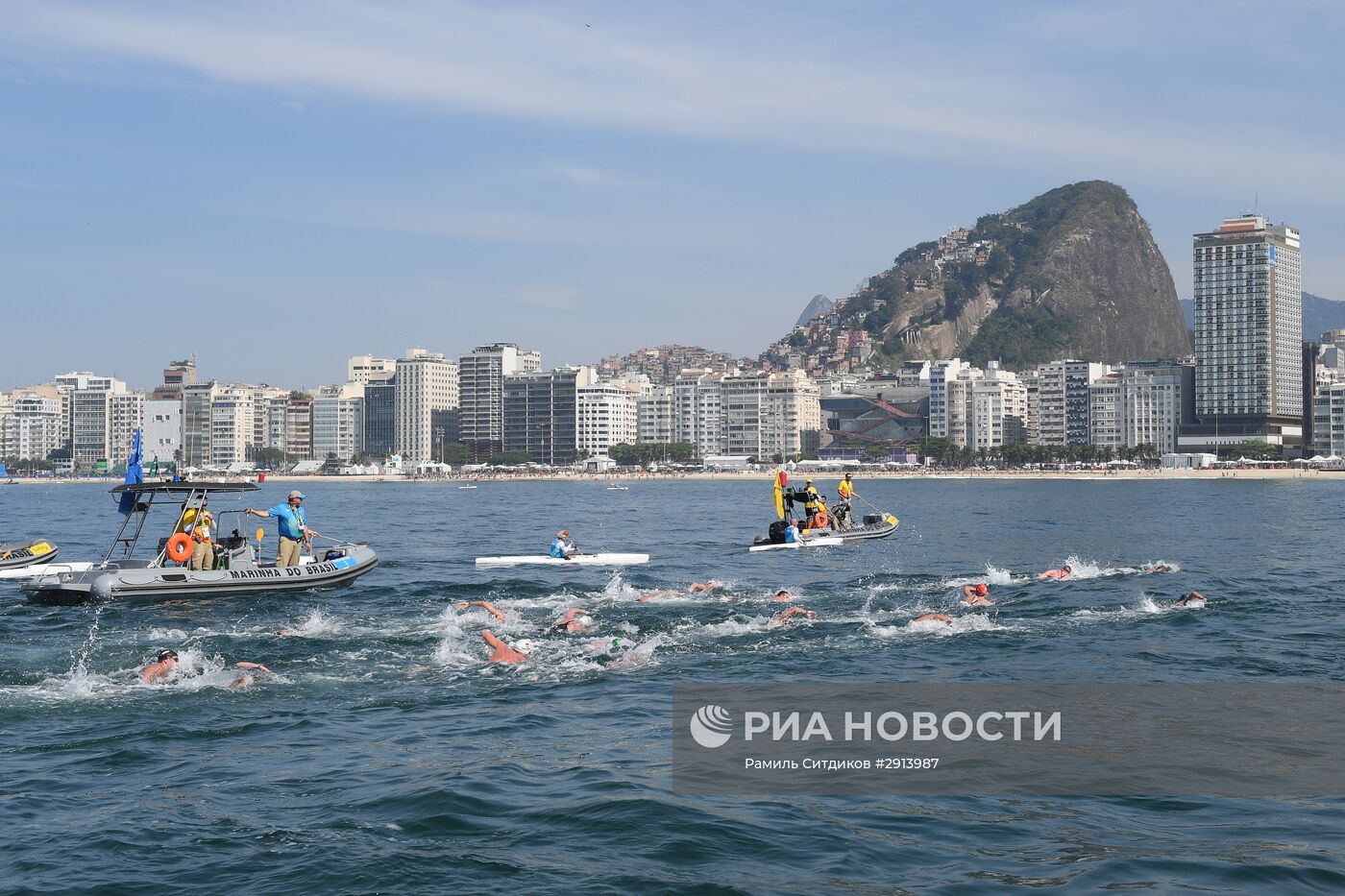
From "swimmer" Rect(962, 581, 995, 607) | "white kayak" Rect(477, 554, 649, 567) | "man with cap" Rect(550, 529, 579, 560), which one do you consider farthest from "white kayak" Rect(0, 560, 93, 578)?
"swimmer" Rect(962, 581, 995, 607)

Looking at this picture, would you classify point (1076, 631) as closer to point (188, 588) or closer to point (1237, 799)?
point (1237, 799)

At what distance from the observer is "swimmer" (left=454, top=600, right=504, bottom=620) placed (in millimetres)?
24109

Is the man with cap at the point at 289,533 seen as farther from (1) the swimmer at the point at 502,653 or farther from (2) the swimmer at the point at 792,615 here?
(2) the swimmer at the point at 792,615

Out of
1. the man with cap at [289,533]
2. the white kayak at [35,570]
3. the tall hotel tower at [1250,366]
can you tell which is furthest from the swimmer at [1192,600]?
the tall hotel tower at [1250,366]

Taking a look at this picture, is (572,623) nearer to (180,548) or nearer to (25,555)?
(180,548)

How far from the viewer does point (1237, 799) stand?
43.2 ft

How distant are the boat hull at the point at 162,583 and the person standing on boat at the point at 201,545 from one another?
0.47 metres

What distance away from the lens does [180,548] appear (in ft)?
93.2

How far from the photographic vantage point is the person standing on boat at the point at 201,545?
28.8m

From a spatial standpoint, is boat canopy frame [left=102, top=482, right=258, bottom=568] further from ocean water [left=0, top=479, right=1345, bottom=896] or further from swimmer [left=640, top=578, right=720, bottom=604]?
swimmer [left=640, top=578, right=720, bottom=604]

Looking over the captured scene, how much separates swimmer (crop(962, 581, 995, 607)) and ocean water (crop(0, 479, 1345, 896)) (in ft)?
1.65

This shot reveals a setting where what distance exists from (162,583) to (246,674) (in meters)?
10.2

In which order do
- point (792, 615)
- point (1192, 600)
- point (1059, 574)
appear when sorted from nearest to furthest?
point (792, 615) < point (1192, 600) < point (1059, 574)

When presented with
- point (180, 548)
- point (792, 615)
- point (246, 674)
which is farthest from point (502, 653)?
point (180, 548)
